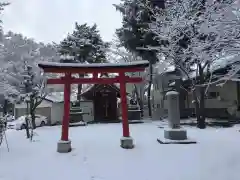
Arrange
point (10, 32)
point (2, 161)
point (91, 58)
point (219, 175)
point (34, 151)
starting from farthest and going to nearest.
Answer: point (91, 58)
point (10, 32)
point (34, 151)
point (2, 161)
point (219, 175)

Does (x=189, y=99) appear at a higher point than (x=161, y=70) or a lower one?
lower

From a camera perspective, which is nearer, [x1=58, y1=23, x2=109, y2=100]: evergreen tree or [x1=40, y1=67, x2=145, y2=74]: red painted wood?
[x1=40, y1=67, x2=145, y2=74]: red painted wood

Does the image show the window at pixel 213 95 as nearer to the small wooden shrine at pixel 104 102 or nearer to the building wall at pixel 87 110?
the small wooden shrine at pixel 104 102

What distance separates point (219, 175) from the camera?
6418 millimetres

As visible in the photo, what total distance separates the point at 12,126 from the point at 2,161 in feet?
52.3

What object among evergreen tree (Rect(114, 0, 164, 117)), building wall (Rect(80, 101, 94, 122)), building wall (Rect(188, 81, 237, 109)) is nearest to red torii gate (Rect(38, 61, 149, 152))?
evergreen tree (Rect(114, 0, 164, 117))

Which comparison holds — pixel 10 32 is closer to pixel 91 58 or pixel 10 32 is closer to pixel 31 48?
pixel 31 48

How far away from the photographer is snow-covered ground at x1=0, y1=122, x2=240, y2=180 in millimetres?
6668

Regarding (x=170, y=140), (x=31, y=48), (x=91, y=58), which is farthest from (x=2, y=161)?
(x=91, y=58)

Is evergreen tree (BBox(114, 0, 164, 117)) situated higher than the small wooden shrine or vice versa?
evergreen tree (BBox(114, 0, 164, 117))

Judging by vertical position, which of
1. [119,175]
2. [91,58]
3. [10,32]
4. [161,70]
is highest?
[10,32]

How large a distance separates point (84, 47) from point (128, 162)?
23957 millimetres

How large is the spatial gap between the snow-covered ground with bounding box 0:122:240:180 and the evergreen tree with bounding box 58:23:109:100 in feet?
66.1

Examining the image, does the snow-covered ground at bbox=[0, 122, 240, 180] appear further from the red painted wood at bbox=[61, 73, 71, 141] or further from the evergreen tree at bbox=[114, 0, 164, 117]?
the evergreen tree at bbox=[114, 0, 164, 117]
